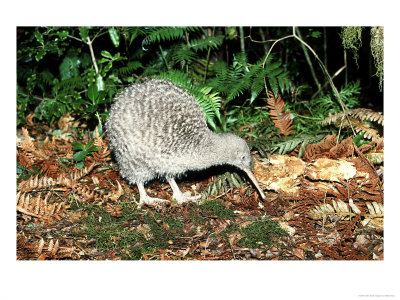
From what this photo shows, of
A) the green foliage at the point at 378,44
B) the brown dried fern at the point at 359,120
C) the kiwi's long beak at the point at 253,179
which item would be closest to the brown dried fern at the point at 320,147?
the brown dried fern at the point at 359,120

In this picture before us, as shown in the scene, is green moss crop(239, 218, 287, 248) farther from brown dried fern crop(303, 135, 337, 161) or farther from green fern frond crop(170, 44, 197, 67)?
green fern frond crop(170, 44, 197, 67)

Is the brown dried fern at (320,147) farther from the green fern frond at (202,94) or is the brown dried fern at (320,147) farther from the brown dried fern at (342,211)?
the green fern frond at (202,94)

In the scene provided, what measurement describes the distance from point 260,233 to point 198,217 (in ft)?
2.65

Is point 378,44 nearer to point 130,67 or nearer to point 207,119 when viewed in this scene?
point 207,119

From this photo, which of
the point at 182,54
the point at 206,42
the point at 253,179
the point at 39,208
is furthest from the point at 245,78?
the point at 39,208

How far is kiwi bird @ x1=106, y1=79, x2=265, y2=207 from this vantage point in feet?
14.8

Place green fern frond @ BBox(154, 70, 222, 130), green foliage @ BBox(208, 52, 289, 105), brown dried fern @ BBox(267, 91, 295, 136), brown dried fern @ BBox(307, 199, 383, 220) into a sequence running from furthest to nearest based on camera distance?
brown dried fern @ BBox(267, 91, 295, 136), green fern frond @ BBox(154, 70, 222, 130), green foliage @ BBox(208, 52, 289, 105), brown dried fern @ BBox(307, 199, 383, 220)

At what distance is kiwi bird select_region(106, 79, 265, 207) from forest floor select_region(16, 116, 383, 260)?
0.36 metres

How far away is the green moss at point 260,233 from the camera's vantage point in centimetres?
391

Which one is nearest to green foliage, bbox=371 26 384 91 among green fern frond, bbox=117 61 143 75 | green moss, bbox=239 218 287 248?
green moss, bbox=239 218 287 248

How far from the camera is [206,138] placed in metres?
4.81

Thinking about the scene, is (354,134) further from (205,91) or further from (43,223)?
(43,223)

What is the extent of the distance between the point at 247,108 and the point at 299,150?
145 centimetres

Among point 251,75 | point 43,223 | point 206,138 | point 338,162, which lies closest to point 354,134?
point 338,162
